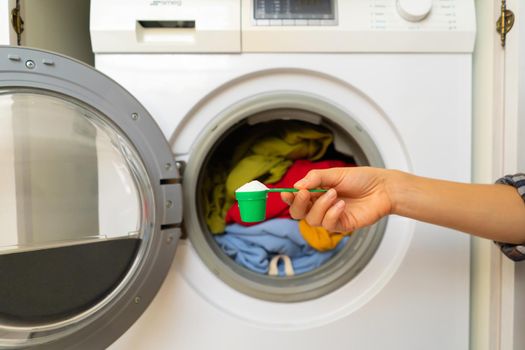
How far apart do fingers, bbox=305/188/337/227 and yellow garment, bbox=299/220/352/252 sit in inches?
9.9

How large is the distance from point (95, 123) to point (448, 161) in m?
0.69

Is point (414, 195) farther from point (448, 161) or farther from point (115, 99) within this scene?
point (115, 99)

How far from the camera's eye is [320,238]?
2.44ft

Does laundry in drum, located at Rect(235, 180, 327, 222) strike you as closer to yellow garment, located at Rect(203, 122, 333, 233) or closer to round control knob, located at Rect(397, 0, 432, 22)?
yellow garment, located at Rect(203, 122, 333, 233)

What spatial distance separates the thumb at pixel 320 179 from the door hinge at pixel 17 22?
24.1 inches

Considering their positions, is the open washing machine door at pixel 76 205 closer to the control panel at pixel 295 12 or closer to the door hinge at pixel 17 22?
the door hinge at pixel 17 22

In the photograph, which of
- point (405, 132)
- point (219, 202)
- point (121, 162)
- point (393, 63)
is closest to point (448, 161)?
point (405, 132)

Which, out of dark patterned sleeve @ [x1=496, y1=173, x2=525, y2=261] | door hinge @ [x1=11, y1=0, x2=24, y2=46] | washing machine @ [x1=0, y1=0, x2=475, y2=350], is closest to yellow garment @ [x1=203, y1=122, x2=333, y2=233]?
washing machine @ [x1=0, y1=0, x2=475, y2=350]

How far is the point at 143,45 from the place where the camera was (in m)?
0.60

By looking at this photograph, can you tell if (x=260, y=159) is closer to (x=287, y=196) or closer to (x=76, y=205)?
(x=287, y=196)

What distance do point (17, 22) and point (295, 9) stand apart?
0.54m

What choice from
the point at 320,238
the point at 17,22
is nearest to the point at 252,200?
the point at 320,238

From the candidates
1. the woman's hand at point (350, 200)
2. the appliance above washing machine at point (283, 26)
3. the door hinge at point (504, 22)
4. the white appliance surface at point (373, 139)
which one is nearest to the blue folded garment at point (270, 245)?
the white appliance surface at point (373, 139)

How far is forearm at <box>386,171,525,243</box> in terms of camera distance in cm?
52
